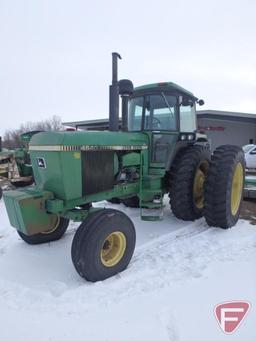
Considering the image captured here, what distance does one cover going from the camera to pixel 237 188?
573 centimetres

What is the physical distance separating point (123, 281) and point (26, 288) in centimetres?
106

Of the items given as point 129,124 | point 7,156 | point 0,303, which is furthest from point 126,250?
point 7,156

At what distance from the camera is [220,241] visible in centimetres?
464

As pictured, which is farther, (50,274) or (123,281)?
(50,274)

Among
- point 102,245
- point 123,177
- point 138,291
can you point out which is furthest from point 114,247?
point 123,177

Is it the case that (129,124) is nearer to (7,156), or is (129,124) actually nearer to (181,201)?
(181,201)

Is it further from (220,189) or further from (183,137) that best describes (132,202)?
(220,189)

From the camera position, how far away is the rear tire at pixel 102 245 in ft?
11.3

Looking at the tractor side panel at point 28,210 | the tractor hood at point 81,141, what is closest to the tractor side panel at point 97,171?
the tractor hood at point 81,141

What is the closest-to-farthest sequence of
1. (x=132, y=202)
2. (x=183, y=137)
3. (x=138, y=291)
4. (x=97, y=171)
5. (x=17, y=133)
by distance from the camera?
(x=138, y=291) < (x=97, y=171) < (x=183, y=137) < (x=132, y=202) < (x=17, y=133)

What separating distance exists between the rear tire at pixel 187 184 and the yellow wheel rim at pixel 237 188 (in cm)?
56

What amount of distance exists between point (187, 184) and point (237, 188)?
107 cm

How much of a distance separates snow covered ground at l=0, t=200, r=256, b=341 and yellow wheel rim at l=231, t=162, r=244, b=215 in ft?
2.54

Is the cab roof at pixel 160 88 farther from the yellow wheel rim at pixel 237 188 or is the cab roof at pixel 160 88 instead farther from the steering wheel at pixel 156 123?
the yellow wheel rim at pixel 237 188
